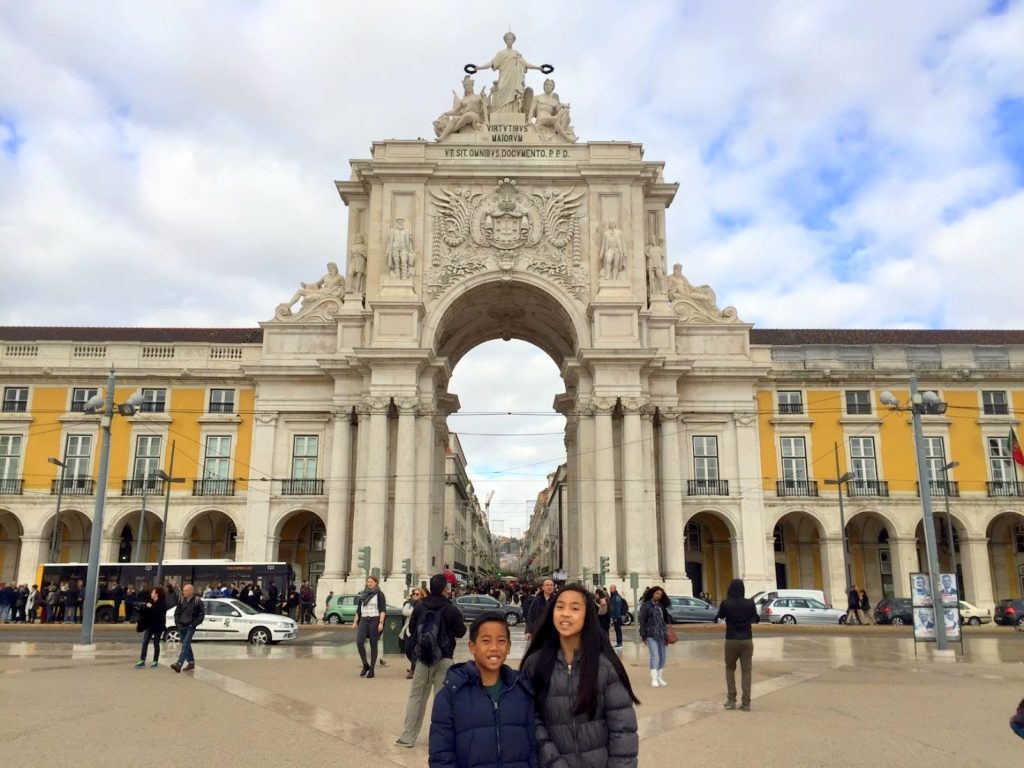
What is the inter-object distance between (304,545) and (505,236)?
773 inches

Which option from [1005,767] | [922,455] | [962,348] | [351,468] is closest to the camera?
[1005,767]

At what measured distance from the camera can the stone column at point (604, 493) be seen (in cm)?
3959

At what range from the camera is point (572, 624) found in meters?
4.91

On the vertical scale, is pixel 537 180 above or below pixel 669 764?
above

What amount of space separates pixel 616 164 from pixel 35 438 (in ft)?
107

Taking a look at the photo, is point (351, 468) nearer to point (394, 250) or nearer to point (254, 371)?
point (254, 371)

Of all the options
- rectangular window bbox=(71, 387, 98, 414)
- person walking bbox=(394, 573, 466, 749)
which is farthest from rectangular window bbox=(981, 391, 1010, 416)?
rectangular window bbox=(71, 387, 98, 414)

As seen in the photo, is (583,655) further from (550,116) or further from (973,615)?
(550,116)

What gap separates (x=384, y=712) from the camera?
1243 cm

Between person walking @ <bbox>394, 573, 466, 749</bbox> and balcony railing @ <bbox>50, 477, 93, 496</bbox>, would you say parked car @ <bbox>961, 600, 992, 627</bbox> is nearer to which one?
person walking @ <bbox>394, 573, 466, 749</bbox>

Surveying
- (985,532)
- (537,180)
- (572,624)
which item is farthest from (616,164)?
(572,624)

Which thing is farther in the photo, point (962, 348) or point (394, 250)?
point (962, 348)

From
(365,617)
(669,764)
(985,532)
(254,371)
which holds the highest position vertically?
(254,371)

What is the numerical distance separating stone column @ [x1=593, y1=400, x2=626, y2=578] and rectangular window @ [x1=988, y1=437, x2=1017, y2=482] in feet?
66.1
